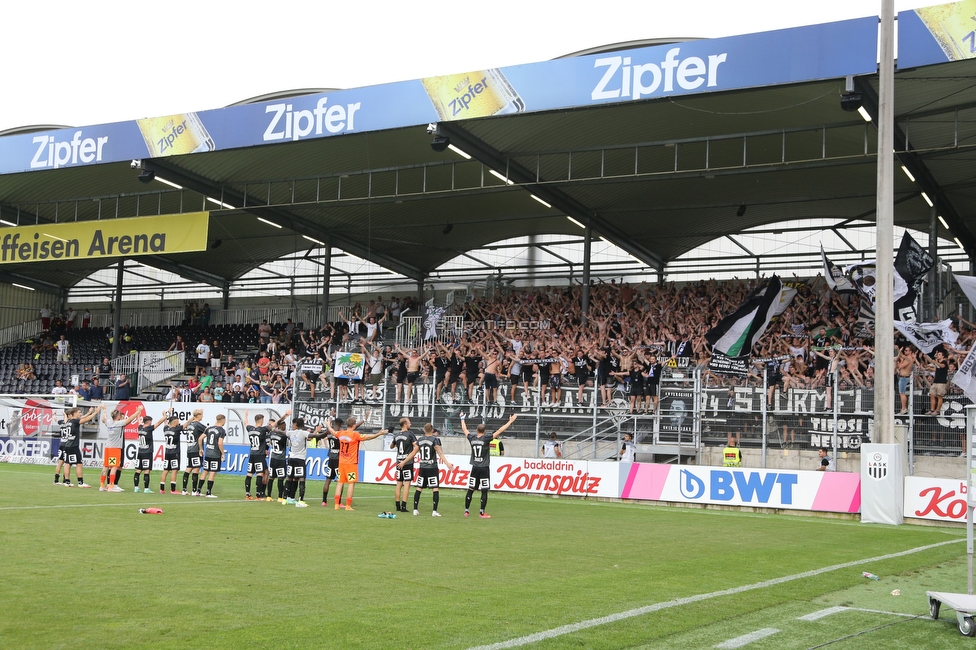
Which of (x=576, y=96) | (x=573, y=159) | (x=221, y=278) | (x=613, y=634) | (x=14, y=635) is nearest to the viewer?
(x=14, y=635)

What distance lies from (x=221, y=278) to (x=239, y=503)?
34.0 m

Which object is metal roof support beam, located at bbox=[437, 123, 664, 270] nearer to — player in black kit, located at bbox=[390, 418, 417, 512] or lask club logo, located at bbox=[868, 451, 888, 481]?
player in black kit, located at bbox=[390, 418, 417, 512]

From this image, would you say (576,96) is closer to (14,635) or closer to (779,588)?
(779,588)

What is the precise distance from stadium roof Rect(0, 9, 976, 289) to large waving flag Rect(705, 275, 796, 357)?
417cm

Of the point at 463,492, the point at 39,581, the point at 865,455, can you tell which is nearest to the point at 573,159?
the point at 463,492

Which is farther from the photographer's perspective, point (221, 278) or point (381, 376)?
point (221, 278)

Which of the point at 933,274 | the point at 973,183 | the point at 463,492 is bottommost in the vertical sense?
the point at 463,492

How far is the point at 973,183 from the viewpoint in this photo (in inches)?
1228

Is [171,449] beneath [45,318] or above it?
beneath

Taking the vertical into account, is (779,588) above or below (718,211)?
below

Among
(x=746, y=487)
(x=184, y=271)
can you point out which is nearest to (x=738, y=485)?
(x=746, y=487)

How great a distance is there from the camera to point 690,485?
24172mm

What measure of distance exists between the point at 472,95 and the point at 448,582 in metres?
19.1

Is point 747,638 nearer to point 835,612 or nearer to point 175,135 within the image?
point 835,612
